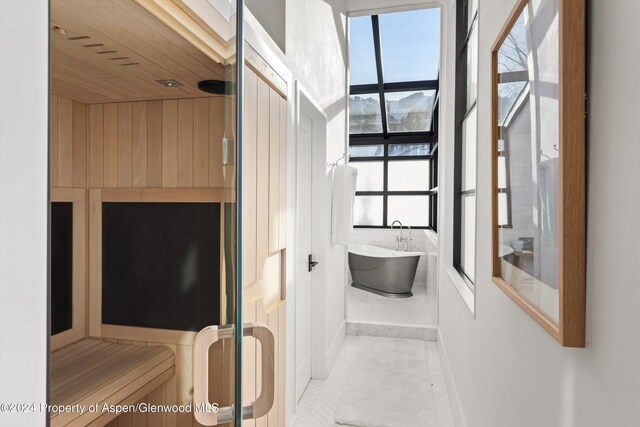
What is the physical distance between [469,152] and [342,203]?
1006 millimetres

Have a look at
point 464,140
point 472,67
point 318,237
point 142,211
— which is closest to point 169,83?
point 142,211

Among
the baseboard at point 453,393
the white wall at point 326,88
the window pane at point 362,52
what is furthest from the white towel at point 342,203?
the window pane at point 362,52

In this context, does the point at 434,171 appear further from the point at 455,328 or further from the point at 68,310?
the point at 68,310

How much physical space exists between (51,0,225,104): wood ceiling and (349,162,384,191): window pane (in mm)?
4997

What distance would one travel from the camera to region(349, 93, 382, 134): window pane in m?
5.58

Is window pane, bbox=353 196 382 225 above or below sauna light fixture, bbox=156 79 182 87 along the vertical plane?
below

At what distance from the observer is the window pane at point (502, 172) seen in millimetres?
1074

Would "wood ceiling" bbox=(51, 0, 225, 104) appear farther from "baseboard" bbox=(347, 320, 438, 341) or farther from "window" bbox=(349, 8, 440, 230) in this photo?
"window" bbox=(349, 8, 440, 230)

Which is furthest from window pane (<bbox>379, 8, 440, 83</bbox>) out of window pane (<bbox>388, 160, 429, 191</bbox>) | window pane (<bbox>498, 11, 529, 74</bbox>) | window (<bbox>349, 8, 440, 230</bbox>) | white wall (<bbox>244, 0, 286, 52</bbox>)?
window pane (<bbox>498, 11, 529, 74</bbox>)

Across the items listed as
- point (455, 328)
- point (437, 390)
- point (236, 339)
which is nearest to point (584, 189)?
point (236, 339)

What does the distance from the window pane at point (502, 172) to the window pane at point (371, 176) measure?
4686 mm

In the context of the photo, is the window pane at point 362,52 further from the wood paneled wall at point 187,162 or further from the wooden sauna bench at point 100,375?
the wooden sauna bench at point 100,375

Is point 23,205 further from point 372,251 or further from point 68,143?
point 372,251

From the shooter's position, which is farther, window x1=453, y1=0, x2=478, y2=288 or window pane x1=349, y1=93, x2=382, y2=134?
window pane x1=349, y1=93, x2=382, y2=134
